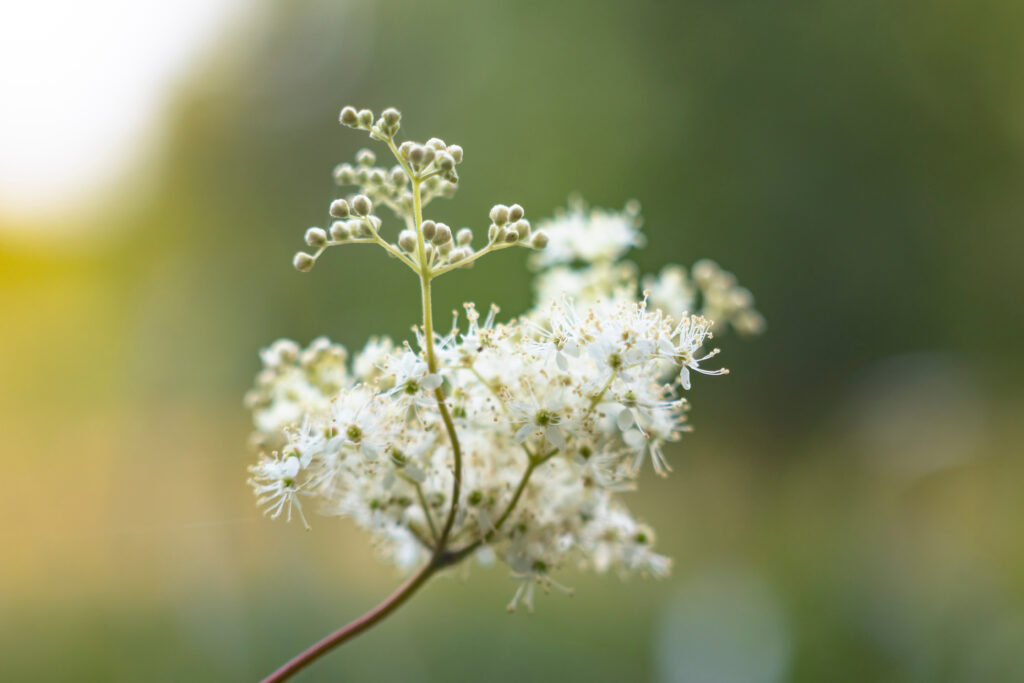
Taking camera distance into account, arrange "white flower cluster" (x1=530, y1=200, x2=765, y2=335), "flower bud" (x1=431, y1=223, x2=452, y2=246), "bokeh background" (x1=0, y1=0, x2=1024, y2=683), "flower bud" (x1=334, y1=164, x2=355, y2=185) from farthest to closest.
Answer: "bokeh background" (x1=0, y1=0, x2=1024, y2=683), "white flower cluster" (x1=530, y1=200, x2=765, y2=335), "flower bud" (x1=334, y1=164, x2=355, y2=185), "flower bud" (x1=431, y1=223, x2=452, y2=246)

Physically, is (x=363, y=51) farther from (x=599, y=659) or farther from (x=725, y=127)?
(x=599, y=659)

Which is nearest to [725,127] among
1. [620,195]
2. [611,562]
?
[620,195]

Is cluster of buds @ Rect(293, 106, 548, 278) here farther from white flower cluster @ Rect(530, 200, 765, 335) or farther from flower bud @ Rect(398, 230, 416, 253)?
white flower cluster @ Rect(530, 200, 765, 335)

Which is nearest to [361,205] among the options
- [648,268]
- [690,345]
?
[690,345]

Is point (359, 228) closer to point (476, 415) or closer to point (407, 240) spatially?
point (407, 240)

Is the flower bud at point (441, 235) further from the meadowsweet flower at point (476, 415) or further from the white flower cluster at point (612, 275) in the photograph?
the white flower cluster at point (612, 275)

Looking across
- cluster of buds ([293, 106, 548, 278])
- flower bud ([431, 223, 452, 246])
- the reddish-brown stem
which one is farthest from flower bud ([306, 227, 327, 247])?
the reddish-brown stem

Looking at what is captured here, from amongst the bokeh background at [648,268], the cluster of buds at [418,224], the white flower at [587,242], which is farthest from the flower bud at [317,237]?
the bokeh background at [648,268]
